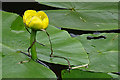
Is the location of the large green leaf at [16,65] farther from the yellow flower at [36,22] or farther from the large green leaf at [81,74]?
the yellow flower at [36,22]

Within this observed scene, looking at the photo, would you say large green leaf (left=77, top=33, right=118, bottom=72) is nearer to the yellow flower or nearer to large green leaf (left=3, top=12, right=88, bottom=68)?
large green leaf (left=3, top=12, right=88, bottom=68)

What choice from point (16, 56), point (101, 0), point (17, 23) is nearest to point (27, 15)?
point (16, 56)

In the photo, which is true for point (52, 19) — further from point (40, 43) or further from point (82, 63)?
point (82, 63)

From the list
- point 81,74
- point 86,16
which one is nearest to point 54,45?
point 81,74

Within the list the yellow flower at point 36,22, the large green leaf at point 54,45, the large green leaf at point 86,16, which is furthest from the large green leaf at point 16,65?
the large green leaf at point 86,16

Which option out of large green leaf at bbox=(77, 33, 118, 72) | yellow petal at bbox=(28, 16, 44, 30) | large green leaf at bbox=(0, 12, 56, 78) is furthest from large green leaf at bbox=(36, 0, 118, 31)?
yellow petal at bbox=(28, 16, 44, 30)

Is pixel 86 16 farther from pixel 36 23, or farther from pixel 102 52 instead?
pixel 36 23
